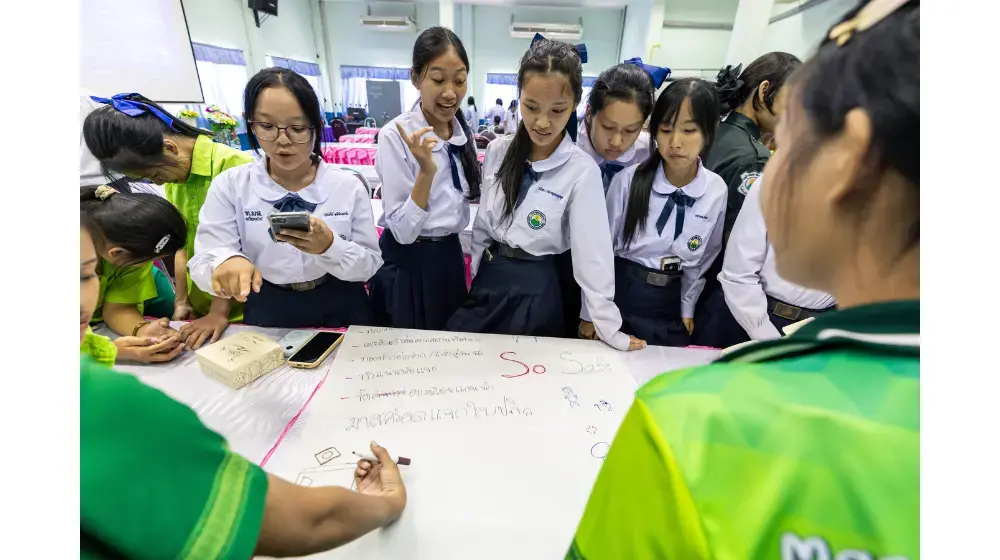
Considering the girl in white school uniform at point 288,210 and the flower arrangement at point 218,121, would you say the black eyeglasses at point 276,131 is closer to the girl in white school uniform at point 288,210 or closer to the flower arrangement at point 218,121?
the girl in white school uniform at point 288,210

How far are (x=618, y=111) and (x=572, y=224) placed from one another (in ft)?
1.32

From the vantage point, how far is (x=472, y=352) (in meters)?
1.19

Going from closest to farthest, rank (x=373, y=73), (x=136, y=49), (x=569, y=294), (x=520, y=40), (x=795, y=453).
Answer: (x=795, y=453) < (x=569, y=294) < (x=136, y=49) < (x=520, y=40) < (x=373, y=73)

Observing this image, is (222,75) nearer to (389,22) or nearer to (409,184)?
(389,22)

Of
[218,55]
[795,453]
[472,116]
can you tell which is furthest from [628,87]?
[218,55]

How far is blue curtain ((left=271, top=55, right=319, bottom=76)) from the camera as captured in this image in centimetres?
759

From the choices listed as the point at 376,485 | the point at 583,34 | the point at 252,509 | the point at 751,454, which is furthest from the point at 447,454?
the point at 583,34

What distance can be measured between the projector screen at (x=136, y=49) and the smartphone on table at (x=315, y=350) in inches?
74.9

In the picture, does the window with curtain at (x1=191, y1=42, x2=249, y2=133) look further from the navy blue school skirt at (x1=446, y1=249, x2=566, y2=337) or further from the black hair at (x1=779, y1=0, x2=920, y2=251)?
the black hair at (x1=779, y1=0, x2=920, y2=251)

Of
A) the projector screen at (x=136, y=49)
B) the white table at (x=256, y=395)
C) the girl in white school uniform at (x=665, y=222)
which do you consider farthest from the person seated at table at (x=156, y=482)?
the projector screen at (x=136, y=49)

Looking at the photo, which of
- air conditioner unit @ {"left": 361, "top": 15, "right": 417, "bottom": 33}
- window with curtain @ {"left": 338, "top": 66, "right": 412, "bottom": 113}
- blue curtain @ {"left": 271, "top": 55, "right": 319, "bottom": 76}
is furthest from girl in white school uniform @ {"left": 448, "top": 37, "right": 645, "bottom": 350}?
window with curtain @ {"left": 338, "top": 66, "right": 412, "bottom": 113}

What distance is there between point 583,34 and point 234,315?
9175 mm

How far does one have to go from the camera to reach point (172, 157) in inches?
57.2

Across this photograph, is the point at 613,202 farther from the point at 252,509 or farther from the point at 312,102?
the point at 252,509
